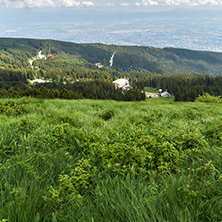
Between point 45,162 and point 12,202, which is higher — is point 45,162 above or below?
below

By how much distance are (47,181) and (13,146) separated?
68.6 inches

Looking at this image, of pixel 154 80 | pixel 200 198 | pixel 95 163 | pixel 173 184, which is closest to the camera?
pixel 200 198

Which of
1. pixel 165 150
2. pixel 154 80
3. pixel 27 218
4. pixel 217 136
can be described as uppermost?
pixel 27 218

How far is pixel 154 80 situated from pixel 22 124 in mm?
174896

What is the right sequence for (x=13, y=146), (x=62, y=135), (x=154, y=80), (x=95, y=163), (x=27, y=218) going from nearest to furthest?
(x=27, y=218) → (x=95, y=163) → (x=13, y=146) → (x=62, y=135) → (x=154, y=80)

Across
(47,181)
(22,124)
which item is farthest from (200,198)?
(22,124)

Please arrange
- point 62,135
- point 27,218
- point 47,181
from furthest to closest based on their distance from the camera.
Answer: point 62,135
point 47,181
point 27,218

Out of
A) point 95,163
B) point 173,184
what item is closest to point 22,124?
point 95,163

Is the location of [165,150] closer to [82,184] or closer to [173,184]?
[173,184]

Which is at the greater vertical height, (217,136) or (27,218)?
(27,218)

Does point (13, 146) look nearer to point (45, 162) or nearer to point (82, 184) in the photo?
point (45, 162)

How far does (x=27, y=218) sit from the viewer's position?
1.84m

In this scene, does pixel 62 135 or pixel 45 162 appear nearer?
pixel 45 162

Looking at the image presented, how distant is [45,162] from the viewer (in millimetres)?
3029
